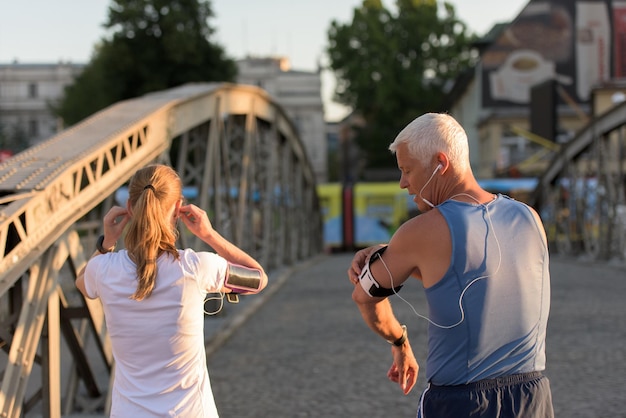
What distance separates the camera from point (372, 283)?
3.29m

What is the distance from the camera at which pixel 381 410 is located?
747 centimetres

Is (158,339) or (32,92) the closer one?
(158,339)

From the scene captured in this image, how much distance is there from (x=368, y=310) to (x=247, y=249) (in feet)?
46.6

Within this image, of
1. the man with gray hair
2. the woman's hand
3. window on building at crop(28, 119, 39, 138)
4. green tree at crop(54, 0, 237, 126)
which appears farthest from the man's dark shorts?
window on building at crop(28, 119, 39, 138)

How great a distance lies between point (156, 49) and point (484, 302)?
44.7 m

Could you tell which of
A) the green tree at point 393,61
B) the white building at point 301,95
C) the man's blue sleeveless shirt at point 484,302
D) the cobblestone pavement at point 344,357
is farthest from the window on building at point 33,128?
the man's blue sleeveless shirt at point 484,302

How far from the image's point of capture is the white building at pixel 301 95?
306 feet

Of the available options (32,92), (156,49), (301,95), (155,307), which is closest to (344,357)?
(155,307)

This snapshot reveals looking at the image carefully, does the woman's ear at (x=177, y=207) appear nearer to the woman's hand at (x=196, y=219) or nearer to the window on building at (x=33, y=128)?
the woman's hand at (x=196, y=219)

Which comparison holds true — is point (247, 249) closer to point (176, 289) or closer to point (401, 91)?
point (176, 289)

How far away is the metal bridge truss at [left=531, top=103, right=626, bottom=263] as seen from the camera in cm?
2186

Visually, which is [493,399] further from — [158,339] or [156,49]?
[156,49]

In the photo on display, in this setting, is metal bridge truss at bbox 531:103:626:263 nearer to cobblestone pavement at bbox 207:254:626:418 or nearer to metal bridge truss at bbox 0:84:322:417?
cobblestone pavement at bbox 207:254:626:418

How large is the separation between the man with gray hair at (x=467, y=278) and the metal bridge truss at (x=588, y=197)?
17.2 metres
